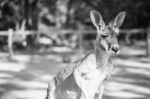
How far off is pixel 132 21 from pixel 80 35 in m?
8.03

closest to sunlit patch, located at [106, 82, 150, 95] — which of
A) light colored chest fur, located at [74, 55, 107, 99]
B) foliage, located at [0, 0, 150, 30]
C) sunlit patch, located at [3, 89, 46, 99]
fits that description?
sunlit patch, located at [3, 89, 46, 99]

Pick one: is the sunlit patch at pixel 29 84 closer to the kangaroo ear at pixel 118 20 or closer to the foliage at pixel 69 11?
the kangaroo ear at pixel 118 20

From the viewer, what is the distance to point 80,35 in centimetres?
1337

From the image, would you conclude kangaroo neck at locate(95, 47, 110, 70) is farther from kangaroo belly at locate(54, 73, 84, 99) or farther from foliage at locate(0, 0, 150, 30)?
foliage at locate(0, 0, 150, 30)

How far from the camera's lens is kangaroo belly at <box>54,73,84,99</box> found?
2.60m

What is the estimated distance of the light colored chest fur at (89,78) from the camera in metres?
2.52

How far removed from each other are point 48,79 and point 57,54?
6204 mm

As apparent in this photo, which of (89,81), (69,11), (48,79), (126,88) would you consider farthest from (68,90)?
(69,11)

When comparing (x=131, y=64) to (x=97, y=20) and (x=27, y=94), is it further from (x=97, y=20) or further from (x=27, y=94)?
(x=97, y=20)

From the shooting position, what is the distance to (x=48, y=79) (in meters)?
8.31

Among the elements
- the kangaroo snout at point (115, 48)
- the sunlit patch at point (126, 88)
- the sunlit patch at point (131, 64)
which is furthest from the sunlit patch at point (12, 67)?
the kangaroo snout at point (115, 48)

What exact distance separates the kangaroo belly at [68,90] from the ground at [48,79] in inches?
127

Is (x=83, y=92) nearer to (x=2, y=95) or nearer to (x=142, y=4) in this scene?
(x=2, y=95)

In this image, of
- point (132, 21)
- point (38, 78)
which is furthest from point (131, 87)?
point (132, 21)
